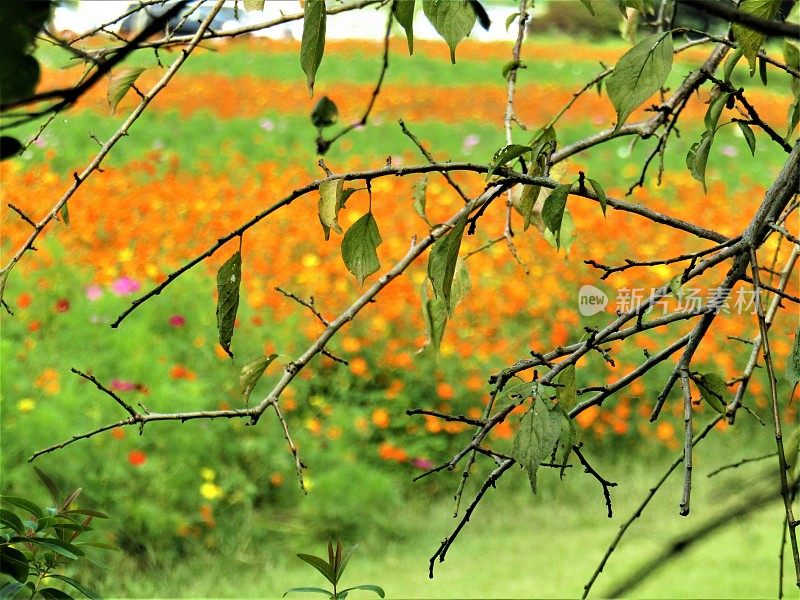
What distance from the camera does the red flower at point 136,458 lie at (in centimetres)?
212

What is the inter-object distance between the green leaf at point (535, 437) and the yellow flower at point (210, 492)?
1.75 m

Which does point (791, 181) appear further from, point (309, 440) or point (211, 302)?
point (211, 302)

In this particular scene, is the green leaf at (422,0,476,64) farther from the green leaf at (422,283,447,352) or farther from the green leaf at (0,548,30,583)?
the green leaf at (0,548,30,583)

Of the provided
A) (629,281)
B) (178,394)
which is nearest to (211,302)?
(178,394)

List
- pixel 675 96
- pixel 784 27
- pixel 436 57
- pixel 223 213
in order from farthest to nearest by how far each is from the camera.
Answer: pixel 436 57 < pixel 223 213 < pixel 675 96 < pixel 784 27

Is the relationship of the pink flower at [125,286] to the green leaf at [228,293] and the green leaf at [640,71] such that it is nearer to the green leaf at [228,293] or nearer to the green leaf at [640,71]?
the green leaf at [228,293]

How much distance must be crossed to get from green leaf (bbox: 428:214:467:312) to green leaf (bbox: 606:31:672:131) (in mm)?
111

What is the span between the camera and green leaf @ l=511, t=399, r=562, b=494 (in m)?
0.53

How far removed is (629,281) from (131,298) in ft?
5.37

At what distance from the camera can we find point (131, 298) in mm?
2740

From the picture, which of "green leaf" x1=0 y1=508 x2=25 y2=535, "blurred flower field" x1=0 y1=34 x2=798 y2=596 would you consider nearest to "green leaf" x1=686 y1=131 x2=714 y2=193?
"green leaf" x1=0 y1=508 x2=25 y2=535

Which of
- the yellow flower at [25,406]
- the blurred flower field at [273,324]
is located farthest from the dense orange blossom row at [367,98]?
→ the yellow flower at [25,406]

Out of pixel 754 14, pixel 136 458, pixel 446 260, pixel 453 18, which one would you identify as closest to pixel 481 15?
pixel 453 18

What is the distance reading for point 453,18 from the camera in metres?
0.52
